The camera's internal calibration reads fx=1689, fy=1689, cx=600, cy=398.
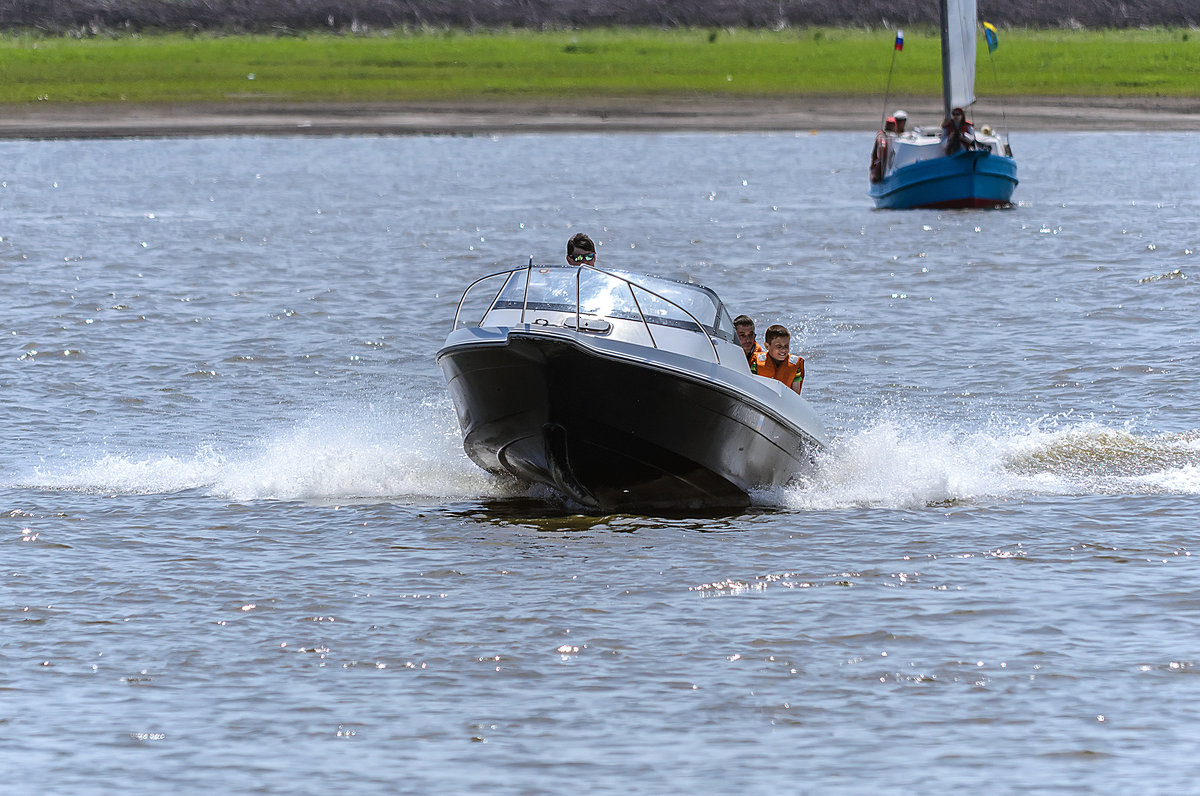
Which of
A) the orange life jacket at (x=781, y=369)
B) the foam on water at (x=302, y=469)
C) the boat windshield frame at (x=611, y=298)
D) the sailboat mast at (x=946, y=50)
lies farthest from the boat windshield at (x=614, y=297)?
the sailboat mast at (x=946, y=50)

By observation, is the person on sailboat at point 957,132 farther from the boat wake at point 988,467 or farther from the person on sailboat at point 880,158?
the boat wake at point 988,467

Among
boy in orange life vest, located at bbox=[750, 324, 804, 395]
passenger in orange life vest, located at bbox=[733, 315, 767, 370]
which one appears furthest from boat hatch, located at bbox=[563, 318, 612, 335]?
boy in orange life vest, located at bbox=[750, 324, 804, 395]

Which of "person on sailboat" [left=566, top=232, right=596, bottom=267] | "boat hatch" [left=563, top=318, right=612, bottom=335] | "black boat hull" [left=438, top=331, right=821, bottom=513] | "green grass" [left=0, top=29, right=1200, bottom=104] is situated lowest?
"black boat hull" [left=438, top=331, right=821, bottom=513]

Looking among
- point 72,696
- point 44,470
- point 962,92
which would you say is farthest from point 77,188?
point 72,696

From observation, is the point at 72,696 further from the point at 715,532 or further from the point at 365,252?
the point at 365,252

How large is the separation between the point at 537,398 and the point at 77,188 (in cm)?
3306

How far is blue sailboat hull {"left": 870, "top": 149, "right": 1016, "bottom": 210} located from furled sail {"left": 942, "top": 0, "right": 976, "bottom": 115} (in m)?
1.22

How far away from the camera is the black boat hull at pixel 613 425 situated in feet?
40.3

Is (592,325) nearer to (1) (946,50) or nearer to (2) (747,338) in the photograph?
(2) (747,338)

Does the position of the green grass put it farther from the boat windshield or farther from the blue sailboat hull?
the boat windshield

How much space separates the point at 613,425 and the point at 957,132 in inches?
977

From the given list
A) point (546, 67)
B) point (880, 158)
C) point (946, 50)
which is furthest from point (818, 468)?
point (546, 67)

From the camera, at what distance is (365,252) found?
101 ft

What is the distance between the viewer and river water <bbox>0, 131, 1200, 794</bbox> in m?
8.02
